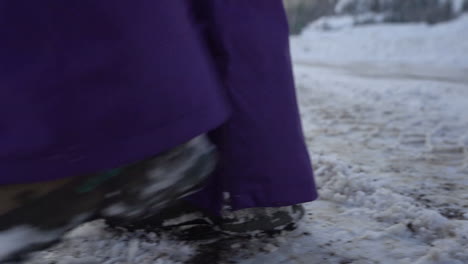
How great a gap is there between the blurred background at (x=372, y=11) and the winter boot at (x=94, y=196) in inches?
459

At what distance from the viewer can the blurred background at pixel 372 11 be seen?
1123cm

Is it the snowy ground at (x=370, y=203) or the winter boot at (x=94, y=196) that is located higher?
the winter boot at (x=94, y=196)

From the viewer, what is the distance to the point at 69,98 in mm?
667

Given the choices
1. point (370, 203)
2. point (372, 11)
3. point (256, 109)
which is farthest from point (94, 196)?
point (372, 11)

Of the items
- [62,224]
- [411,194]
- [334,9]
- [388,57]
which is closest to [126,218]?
[62,224]

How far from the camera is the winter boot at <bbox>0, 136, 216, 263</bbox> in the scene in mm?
703

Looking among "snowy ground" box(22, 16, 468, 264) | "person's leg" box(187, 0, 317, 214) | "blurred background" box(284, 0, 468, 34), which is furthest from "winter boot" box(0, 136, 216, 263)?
"blurred background" box(284, 0, 468, 34)

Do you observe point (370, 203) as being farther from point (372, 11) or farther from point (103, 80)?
point (372, 11)

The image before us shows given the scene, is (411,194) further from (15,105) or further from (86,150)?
(15,105)

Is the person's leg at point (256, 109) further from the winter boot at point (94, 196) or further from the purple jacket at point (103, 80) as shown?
the winter boot at point (94, 196)

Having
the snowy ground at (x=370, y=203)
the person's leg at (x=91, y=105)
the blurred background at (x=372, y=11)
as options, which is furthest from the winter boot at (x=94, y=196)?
the blurred background at (x=372, y=11)

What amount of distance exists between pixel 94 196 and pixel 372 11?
14.1m

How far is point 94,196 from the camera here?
0.74 metres

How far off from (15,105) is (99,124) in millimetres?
121
